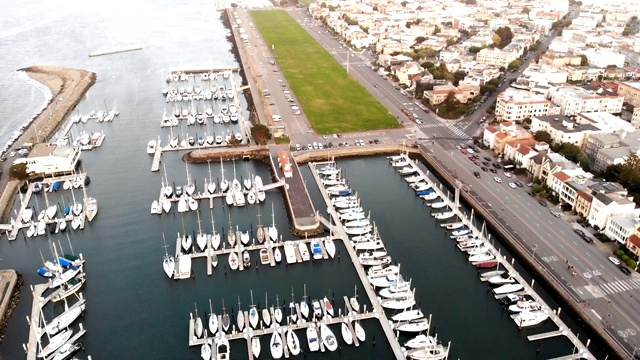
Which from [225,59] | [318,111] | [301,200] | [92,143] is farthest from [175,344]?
[225,59]

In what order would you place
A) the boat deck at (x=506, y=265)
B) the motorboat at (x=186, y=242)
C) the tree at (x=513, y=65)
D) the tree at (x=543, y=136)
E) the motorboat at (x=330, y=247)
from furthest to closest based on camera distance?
the tree at (x=513, y=65) → the tree at (x=543, y=136) → the motorboat at (x=186, y=242) → the motorboat at (x=330, y=247) → the boat deck at (x=506, y=265)

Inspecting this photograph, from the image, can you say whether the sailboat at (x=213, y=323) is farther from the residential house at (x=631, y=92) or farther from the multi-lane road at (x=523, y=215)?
the residential house at (x=631, y=92)

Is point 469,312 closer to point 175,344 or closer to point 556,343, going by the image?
point 556,343

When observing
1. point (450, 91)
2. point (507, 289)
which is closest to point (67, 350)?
point (507, 289)

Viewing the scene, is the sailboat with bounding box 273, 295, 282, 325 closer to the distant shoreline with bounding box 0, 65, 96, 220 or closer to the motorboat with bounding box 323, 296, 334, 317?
the motorboat with bounding box 323, 296, 334, 317

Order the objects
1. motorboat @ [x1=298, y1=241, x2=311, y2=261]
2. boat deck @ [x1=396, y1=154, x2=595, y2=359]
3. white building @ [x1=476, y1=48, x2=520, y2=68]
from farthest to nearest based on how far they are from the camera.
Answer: white building @ [x1=476, y1=48, x2=520, y2=68] < motorboat @ [x1=298, y1=241, x2=311, y2=261] < boat deck @ [x1=396, y1=154, x2=595, y2=359]

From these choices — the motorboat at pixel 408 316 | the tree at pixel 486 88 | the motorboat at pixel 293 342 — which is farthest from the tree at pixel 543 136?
the motorboat at pixel 293 342

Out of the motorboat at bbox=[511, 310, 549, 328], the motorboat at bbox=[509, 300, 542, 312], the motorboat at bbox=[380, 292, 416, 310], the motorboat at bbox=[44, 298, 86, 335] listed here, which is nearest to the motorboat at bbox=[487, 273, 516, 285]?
the motorboat at bbox=[509, 300, 542, 312]
